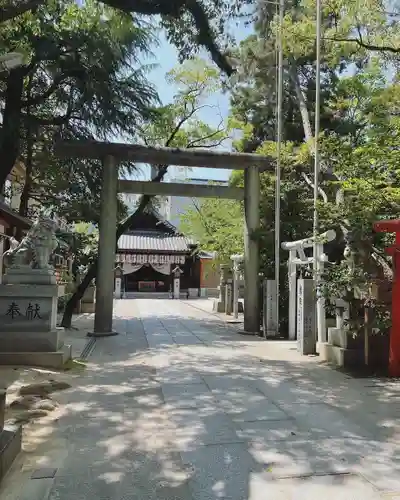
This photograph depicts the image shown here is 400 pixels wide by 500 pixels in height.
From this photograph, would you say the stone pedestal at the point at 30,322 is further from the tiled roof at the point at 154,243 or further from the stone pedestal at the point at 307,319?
the tiled roof at the point at 154,243

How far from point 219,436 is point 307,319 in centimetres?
489

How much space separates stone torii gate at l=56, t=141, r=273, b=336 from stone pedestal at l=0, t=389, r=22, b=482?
7197 millimetres

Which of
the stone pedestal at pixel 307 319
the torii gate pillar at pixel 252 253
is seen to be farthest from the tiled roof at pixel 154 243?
the stone pedestal at pixel 307 319

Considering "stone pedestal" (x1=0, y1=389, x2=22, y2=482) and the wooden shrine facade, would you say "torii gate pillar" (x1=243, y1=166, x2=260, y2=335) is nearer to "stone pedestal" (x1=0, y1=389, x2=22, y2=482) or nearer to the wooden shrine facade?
"stone pedestal" (x1=0, y1=389, x2=22, y2=482)

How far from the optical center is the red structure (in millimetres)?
6383

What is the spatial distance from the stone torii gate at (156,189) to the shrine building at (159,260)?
18282mm

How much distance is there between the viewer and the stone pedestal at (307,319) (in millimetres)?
8547

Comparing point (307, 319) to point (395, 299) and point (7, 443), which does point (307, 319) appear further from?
point (7, 443)

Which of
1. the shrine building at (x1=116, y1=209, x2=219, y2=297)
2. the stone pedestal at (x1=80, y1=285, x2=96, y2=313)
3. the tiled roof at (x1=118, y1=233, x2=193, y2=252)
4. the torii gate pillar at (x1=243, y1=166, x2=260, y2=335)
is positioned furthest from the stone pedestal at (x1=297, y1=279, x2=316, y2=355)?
the tiled roof at (x1=118, y1=233, x2=193, y2=252)

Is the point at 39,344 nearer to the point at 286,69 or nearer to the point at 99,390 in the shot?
the point at 99,390

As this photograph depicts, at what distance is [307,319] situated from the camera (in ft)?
28.0

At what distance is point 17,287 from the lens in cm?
707

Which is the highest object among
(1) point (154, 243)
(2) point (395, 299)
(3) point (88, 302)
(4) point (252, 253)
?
(1) point (154, 243)

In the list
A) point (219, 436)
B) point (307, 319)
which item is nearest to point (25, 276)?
point (219, 436)
